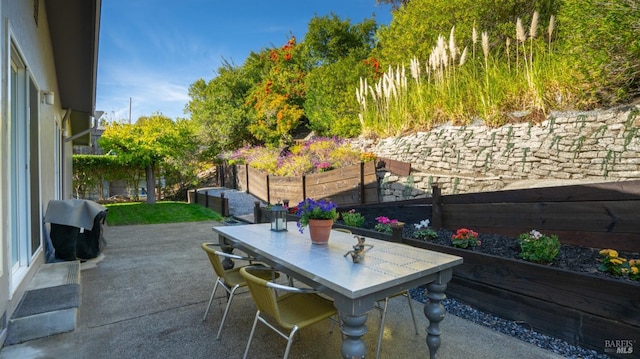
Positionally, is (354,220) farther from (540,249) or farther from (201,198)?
(201,198)

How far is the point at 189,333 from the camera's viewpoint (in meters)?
2.58

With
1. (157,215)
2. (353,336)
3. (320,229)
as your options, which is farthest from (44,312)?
(157,215)

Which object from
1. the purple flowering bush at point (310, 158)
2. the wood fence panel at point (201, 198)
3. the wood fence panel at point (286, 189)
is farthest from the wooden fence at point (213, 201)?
the purple flowering bush at point (310, 158)

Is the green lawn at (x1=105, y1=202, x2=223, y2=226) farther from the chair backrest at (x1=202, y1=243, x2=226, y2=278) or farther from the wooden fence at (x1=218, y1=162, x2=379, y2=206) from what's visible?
the chair backrest at (x1=202, y1=243, x2=226, y2=278)

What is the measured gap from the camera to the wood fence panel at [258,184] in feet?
33.1

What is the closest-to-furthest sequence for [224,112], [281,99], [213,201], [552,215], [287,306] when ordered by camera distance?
[287,306]
[552,215]
[213,201]
[281,99]
[224,112]

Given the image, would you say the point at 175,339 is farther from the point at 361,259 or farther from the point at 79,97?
the point at 79,97

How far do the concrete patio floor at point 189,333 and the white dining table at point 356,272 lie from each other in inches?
21.3

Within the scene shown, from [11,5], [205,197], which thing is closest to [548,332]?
[11,5]

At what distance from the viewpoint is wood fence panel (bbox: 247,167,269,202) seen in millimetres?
10102

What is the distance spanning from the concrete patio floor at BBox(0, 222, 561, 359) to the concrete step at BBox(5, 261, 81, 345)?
2.7 inches

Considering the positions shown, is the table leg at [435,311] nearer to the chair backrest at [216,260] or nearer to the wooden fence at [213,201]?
the chair backrest at [216,260]

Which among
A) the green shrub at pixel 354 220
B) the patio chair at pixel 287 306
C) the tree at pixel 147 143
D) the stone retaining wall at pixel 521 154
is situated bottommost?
the patio chair at pixel 287 306

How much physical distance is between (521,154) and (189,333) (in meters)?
5.26
